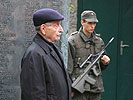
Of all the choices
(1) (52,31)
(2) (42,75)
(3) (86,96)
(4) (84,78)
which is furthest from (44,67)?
(3) (86,96)

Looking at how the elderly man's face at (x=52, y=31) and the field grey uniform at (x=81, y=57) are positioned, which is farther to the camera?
the field grey uniform at (x=81, y=57)

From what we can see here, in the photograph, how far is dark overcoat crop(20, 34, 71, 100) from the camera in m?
2.66

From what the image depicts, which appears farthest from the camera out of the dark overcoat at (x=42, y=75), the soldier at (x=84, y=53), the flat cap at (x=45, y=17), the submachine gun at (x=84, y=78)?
the soldier at (x=84, y=53)

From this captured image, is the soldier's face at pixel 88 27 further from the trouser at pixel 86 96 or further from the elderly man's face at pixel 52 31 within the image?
the elderly man's face at pixel 52 31

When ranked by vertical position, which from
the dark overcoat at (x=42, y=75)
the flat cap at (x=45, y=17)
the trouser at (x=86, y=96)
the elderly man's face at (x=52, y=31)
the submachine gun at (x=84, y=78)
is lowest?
the trouser at (x=86, y=96)

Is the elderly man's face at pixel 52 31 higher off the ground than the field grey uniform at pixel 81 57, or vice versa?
the elderly man's face at pixel 52 31

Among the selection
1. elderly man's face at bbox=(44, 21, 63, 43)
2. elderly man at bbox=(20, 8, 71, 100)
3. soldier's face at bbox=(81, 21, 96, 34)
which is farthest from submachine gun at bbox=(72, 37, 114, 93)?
elderly man's face at bbox=(44, 21, 63, 43)

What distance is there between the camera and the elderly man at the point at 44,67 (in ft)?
8.74

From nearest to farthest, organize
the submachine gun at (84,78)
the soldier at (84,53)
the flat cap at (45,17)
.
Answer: the flat cap at (45,17) → the submachine gun at (84,78) → the soldier at (84,53)

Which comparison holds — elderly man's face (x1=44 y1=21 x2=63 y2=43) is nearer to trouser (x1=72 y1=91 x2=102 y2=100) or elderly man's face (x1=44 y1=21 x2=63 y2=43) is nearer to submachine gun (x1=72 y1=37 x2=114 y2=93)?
submachine gun (x1=72 y1=37 x2=114 y2=93)

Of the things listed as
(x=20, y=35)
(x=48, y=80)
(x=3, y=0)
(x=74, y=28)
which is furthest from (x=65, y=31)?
(x=74, y=28)

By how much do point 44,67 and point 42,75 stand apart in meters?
0.09

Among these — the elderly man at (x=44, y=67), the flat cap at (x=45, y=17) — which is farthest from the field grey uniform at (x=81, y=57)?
the flat cap at (x=45, y=17)

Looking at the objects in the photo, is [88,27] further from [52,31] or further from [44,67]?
[44,67]
